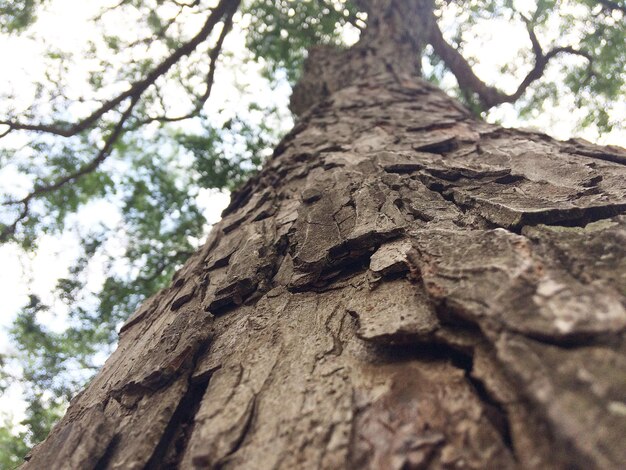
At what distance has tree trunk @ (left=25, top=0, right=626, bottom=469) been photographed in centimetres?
95

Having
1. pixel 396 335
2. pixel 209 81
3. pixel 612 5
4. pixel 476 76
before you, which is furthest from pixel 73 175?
pixel 612 5

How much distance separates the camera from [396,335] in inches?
51.2

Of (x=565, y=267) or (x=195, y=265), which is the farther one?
(x=195, y=265)

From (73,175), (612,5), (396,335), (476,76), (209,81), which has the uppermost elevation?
(209,81)

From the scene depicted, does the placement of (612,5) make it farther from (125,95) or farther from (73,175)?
(73,175)

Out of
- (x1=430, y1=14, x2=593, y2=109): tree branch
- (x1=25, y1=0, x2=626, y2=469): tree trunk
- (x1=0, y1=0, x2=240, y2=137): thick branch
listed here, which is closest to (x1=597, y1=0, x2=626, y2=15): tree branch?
(x1=430, y1=14, x2=593, y2=109): tree branch

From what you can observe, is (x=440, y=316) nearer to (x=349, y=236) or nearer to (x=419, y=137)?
(x=349, y=236)

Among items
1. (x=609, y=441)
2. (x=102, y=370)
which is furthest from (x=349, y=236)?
(x=102, y=370)

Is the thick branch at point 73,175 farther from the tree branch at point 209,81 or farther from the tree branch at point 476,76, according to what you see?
the tree branch at point 476,76

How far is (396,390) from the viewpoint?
3.87 ft

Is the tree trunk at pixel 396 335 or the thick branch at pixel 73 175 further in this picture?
the thick branch at pixel 73 175

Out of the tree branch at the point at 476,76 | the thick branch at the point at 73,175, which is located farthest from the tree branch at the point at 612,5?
the thick branch at the point at 73,175

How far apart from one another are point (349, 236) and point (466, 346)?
2.83 feet

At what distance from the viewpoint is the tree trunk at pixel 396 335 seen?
0.95 m
